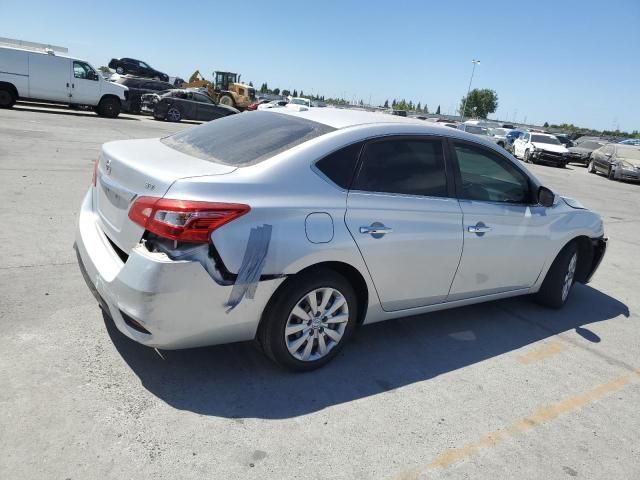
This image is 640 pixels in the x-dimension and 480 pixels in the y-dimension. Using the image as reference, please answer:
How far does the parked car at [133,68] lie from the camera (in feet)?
125

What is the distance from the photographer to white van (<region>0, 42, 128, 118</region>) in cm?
1756

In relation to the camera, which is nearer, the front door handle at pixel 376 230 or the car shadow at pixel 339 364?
the car shadow at pixel 339 364

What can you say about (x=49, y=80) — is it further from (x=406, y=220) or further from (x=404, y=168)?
(x=406, y=220)

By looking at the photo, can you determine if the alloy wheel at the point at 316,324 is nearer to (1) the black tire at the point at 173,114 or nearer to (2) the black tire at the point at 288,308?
(2) the black tire at the point at 288,308

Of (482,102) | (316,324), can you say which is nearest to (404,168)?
(316,324)

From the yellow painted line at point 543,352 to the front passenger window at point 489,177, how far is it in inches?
49.4

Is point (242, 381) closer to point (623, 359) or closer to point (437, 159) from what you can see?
point (437, 159)

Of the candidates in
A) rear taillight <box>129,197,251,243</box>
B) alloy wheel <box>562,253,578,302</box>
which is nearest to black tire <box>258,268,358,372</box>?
rear taillight <box>129,197,251,243</box>

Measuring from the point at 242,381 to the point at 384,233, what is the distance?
4.30 ft

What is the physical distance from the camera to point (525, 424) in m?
3.21

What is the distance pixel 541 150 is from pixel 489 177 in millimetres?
23203

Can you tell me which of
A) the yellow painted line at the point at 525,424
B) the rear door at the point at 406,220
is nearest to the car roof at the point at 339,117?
the rear door at the point at 406,220

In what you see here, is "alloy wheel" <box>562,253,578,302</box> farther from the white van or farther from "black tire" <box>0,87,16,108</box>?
"black tire" <box>0,87,16,108</box>

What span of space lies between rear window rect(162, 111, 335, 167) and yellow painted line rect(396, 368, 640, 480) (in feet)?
6.49
